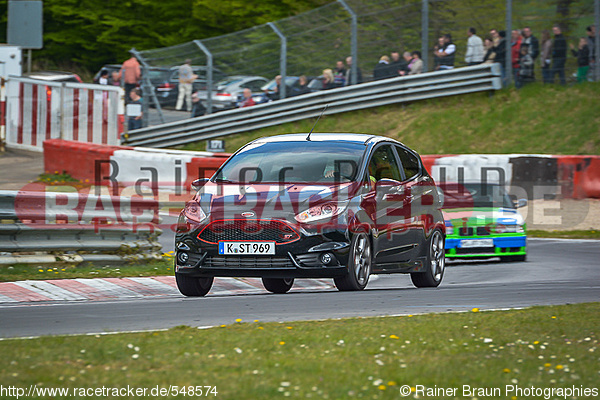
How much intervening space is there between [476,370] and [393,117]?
22.2 metres

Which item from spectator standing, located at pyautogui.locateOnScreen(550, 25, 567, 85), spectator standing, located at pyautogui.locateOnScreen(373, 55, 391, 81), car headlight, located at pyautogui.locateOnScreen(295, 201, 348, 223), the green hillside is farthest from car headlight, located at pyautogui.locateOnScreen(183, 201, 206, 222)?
spectator standing, located at pyautogui.locateOnScreen(373, 55, 391, 81)

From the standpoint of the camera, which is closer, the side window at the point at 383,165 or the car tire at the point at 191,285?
the car tire at the point at 191,285

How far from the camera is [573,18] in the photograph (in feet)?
77.4

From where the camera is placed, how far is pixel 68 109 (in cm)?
2823

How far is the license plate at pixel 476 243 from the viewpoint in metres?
15.2

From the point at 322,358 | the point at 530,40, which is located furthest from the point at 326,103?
the point at 322,358

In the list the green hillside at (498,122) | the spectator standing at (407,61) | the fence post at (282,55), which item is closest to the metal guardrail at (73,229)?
the green hillside at (498,122)

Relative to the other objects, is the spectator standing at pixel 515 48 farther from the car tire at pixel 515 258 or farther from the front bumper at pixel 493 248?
the front bumper at pixel 493 248

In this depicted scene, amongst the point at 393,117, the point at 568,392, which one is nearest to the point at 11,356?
the point at 568,392

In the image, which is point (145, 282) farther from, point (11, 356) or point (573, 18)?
point (573, 18)

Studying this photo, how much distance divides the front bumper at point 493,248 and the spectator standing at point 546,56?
31.8 feet

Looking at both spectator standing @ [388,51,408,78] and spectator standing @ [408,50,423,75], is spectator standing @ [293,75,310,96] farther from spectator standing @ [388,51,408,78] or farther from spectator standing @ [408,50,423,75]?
spectator standing @ [408,50,423,75]

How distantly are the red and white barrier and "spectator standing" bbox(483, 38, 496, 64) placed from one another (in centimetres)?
980

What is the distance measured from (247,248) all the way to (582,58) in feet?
55.6
